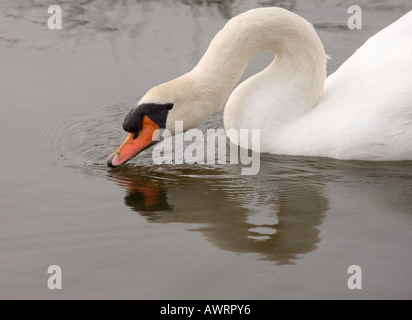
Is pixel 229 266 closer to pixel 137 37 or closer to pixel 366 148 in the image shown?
pixel 366 148

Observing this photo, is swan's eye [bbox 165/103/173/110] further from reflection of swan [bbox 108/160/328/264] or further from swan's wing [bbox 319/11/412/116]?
swan's wing [bbox 319/11/412/116]

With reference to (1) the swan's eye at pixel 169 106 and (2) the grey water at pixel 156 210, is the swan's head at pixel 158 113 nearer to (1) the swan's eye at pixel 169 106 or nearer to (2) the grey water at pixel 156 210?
(1) the swan's eye at pixel 169 106

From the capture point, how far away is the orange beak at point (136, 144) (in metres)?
5.80

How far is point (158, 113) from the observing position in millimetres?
5816

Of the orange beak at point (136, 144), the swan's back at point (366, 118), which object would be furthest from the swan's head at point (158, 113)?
the swan's back at point (366, 118)

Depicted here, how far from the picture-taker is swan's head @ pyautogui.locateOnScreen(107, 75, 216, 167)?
5.76 metres

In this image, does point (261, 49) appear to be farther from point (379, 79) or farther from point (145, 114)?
point (145, 114)

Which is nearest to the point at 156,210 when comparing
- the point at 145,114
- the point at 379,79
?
the point at 145,114

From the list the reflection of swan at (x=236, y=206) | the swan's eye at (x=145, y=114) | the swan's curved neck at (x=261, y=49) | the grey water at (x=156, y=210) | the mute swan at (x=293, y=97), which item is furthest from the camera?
the swan's curved neck at (x=261, y=49)

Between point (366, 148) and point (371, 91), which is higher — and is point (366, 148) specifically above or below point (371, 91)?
below

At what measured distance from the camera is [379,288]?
4.20m

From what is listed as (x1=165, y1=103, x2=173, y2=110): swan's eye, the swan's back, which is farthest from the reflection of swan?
(x1=165, y1=103, x2=173, y2=110): swan's eye
